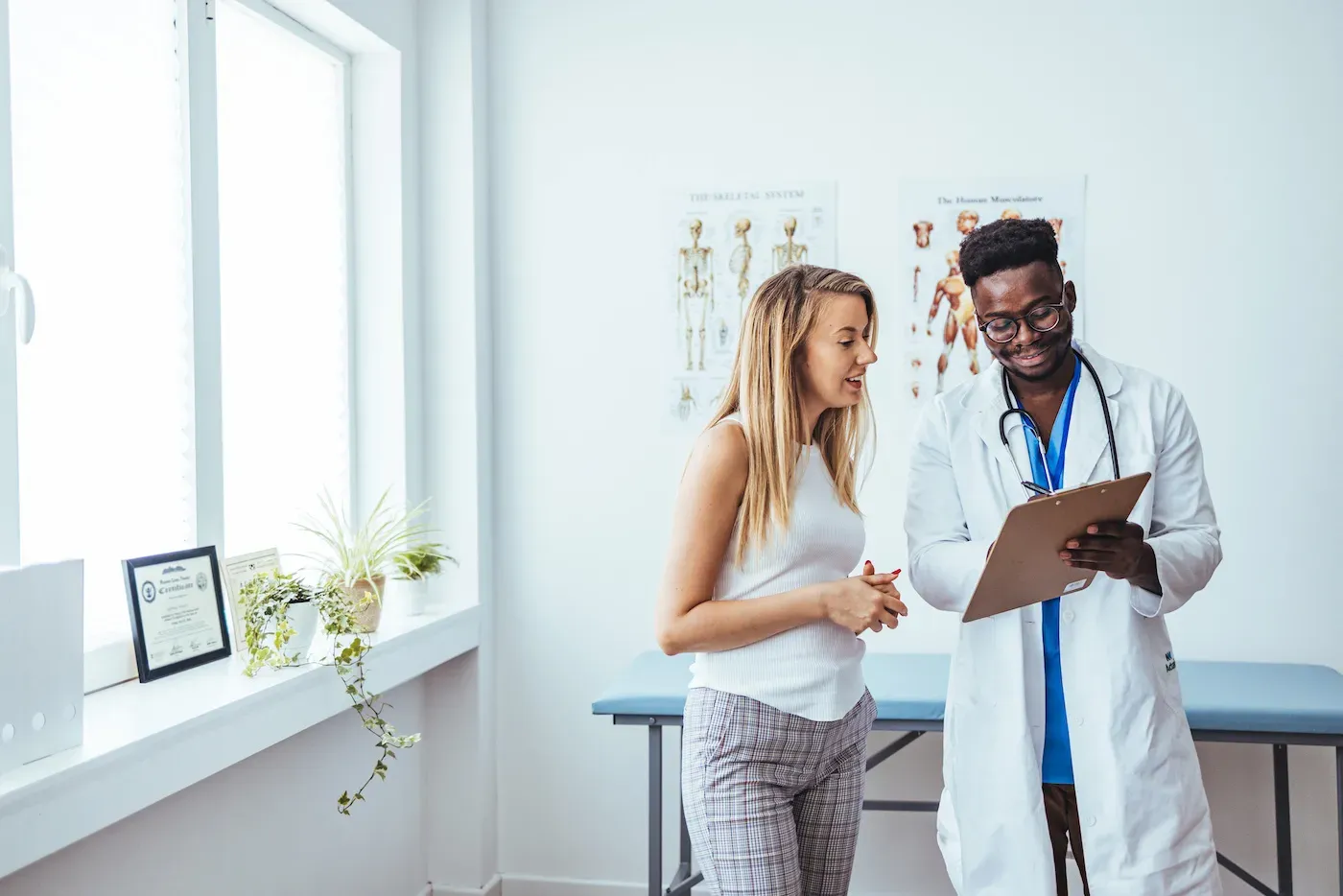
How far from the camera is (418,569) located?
255 cm

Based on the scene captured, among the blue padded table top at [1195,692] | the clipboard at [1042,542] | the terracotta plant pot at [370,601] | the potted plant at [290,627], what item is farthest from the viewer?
the terracotta plant pot at [370,601]

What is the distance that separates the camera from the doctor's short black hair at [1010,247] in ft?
5.13

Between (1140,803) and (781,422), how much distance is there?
778mm

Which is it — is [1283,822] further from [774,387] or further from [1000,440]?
[774,387]

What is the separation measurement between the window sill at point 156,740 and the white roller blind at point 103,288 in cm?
21

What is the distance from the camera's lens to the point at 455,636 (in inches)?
105

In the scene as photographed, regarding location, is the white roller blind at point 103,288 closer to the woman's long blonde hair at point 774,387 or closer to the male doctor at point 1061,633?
the woman's long blonde hair at point 774,387

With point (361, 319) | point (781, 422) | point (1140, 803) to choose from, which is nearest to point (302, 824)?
point (361, 319)

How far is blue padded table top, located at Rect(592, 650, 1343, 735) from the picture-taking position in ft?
6.90

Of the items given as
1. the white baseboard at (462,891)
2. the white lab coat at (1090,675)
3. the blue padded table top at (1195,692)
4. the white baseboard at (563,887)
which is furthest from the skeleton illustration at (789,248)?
the white baseboard at (462,891)

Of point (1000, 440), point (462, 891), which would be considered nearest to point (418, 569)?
point (462, 891)

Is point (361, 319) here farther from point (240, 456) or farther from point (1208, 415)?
point (1208, 415)

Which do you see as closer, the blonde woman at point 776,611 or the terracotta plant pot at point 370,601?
the blonde woman at point 776,611

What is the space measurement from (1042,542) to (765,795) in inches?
20.0
